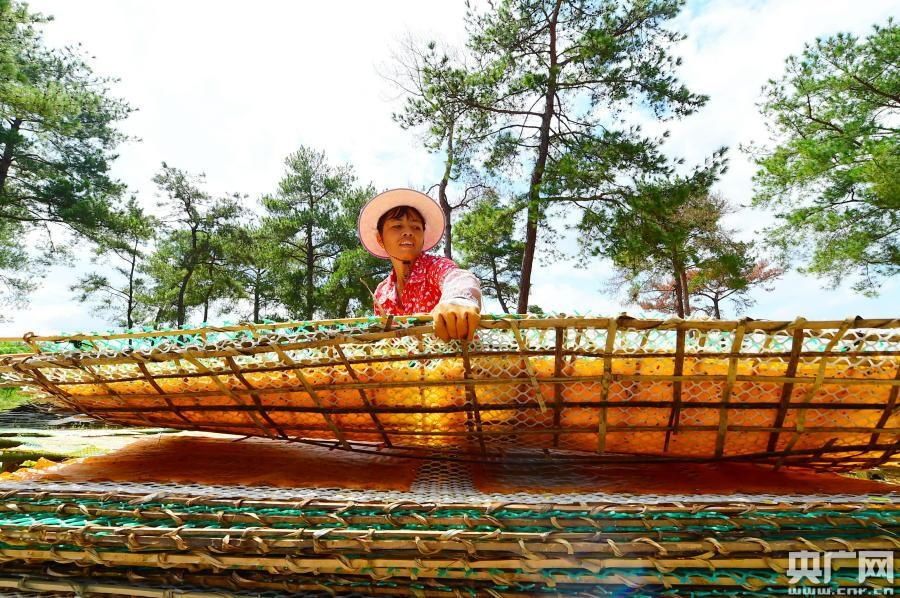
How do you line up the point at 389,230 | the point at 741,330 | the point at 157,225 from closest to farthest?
1. the point at 741,330
2. the point at 389,230
3. the point at 157,225

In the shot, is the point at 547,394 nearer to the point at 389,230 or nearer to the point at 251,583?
the point at 251,583

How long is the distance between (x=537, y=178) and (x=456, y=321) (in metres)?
6.61

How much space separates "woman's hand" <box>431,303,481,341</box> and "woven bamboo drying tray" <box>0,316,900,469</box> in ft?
0.08

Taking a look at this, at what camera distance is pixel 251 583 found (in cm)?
70

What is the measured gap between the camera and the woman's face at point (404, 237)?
1689 mm

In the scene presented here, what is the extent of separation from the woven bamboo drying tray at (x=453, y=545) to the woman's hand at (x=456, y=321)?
11.0 inches

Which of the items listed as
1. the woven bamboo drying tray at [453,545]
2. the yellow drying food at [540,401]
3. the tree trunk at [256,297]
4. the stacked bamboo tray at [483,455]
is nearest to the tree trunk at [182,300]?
the tree trunk at [256,297]

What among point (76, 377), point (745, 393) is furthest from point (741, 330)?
point (76, 377)

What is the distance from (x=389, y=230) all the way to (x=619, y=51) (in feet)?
20.2

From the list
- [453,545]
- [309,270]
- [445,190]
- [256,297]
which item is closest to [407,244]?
[453,545]

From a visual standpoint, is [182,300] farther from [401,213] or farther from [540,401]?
[540,401]

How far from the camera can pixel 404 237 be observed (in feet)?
5.55

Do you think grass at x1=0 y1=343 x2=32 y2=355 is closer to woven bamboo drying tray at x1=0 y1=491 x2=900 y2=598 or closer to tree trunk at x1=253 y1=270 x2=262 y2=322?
woven bamboo drying tray at x1=0 y1=491 x2=900 y2=598

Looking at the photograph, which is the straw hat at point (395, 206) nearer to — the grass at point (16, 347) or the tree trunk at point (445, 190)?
the grass at point (16, 347)
